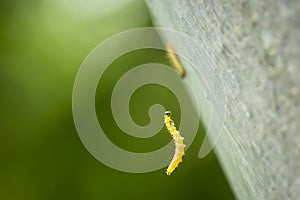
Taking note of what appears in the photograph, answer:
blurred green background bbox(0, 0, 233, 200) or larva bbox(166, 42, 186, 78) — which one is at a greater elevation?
blurred green background bbox(0, 0, 233, 200)

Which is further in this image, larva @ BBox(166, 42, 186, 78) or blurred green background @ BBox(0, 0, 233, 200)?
blurred green background @ BBox(0, 0, 233, 200)

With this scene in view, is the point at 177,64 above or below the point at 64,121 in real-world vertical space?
below

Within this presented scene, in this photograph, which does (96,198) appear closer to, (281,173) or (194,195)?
(194,195)

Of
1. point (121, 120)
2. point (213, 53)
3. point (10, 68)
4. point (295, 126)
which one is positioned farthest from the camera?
point (10, 68)

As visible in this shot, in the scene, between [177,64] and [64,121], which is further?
[64,121]

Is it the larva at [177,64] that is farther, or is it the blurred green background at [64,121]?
the blurred green background at [64,121]

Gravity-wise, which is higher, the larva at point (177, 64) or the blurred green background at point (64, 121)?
the blurred green background at point (64, 121)

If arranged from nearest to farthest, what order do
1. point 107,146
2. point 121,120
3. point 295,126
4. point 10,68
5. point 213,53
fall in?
point 295,126, point 213,53, point 107,146, point 121,120, point 10,68

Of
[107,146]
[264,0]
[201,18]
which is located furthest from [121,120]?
[264,0]
